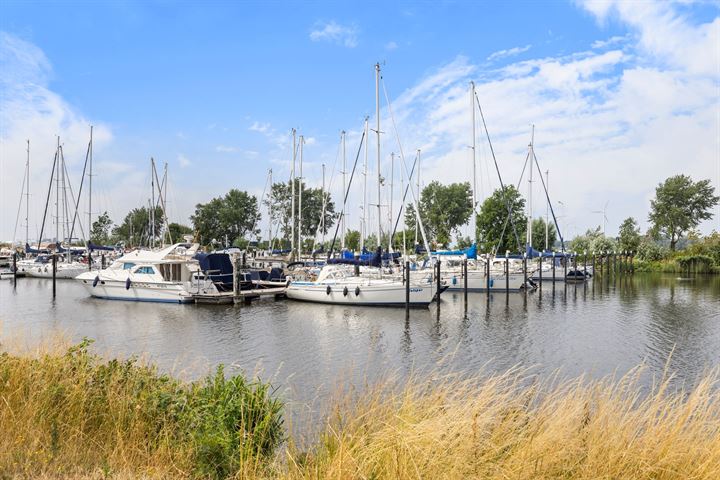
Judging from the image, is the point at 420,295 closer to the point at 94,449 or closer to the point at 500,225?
the point at 94,449

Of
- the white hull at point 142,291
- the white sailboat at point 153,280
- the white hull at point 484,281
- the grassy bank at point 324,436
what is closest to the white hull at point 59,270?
the white sailboat at point 153,280

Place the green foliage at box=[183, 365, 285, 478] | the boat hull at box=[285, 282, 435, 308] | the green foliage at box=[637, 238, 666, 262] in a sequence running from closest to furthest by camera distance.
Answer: the green foliage at box=[183, 365, 285, 478], the boat hull at box=[285, 282, 435, 308], the green foliage at box=[637, 238, 666, 262]

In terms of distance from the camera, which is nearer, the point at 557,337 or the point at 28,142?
the point at 557,337

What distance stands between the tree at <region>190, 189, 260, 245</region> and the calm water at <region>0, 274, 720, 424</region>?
6723 cm

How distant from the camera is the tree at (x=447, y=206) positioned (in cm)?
10856

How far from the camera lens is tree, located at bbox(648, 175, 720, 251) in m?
90.8

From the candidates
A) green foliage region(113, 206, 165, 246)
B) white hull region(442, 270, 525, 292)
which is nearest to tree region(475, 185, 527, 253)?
white hull region(442, 270, 525, 292)

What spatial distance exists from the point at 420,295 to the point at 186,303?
15243mm

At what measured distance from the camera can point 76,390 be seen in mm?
7332

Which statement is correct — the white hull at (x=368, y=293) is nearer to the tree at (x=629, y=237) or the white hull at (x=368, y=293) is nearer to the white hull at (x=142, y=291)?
the white hull at (x=142, y=291)

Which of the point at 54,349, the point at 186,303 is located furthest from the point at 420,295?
the point at 54,349

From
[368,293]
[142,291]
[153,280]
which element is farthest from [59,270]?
[368,293]

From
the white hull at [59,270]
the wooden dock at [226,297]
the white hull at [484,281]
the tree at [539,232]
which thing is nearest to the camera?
the wooden dock at [226,297]

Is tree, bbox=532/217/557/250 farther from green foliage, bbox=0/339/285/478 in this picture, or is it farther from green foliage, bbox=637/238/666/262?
green foliage, bbox=0/339/285/478
